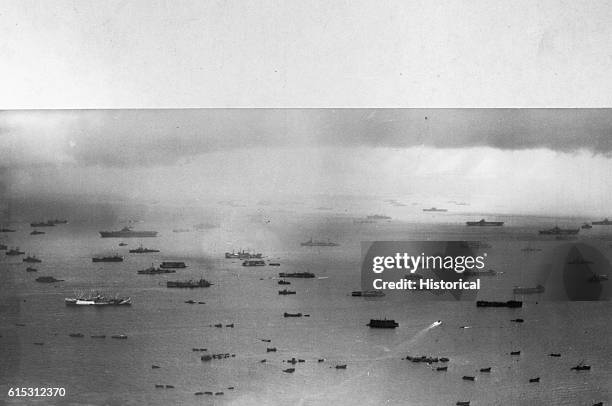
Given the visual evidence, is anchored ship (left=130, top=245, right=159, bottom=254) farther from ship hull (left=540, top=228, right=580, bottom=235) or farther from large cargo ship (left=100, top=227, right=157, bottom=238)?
ship hull (left=540, top=228, right=580, bottom=235)

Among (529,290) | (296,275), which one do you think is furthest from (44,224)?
(529,290)

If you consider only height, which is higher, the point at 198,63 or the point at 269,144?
the point at 198,63

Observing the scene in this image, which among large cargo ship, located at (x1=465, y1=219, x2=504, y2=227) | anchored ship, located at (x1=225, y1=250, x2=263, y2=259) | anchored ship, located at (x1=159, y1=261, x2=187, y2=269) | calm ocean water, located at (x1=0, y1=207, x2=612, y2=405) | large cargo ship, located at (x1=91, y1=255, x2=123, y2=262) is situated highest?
large cargo ship, located at (x1=465, y1=219, x2=504, y2=227)

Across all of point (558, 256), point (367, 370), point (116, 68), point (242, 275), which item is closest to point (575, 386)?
point (558, 256)

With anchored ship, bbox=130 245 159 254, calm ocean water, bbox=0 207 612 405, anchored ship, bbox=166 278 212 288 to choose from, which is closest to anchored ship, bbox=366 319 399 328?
calm ocean water, bbox=0 207 612 405

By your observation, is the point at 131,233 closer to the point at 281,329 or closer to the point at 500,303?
the point at 281,329

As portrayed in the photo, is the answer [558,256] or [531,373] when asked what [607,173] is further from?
[531,373]
